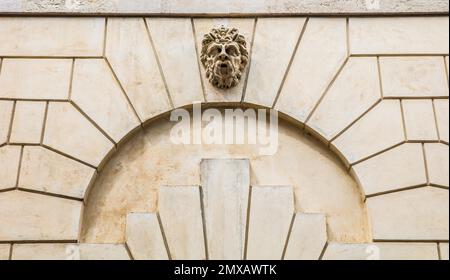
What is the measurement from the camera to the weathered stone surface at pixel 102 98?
9.09 m

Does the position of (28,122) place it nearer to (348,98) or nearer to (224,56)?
(224,56)

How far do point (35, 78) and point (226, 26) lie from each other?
2.74 metres

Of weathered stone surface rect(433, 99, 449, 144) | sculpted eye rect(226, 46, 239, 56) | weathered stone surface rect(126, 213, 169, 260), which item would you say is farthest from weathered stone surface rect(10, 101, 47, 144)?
weathered stone surface rect(433, 99, 449, 144)

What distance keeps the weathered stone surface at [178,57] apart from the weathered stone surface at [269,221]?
1.64 metres

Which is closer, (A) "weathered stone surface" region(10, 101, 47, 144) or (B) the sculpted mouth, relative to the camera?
(A) "weathered stone surface" region(10, 101, 47, 144)

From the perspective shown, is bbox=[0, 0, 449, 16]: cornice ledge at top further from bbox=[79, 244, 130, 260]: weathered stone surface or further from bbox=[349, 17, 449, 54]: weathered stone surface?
bbox=[79, 244, 130, 260]: weathered stone surface

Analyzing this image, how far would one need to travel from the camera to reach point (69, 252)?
8.32 metres

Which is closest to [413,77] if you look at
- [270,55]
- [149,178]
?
[270,55]

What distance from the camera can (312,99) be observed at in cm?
924

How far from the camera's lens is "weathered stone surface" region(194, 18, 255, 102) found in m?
9.34

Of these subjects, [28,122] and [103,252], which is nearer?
[103,252]

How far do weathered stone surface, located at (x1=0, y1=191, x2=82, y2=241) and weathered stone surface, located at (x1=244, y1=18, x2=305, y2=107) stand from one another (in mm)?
2781

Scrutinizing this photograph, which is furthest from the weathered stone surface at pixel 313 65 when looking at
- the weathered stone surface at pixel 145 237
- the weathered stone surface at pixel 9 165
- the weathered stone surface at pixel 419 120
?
the weathered stone surface at pixel 9 165
